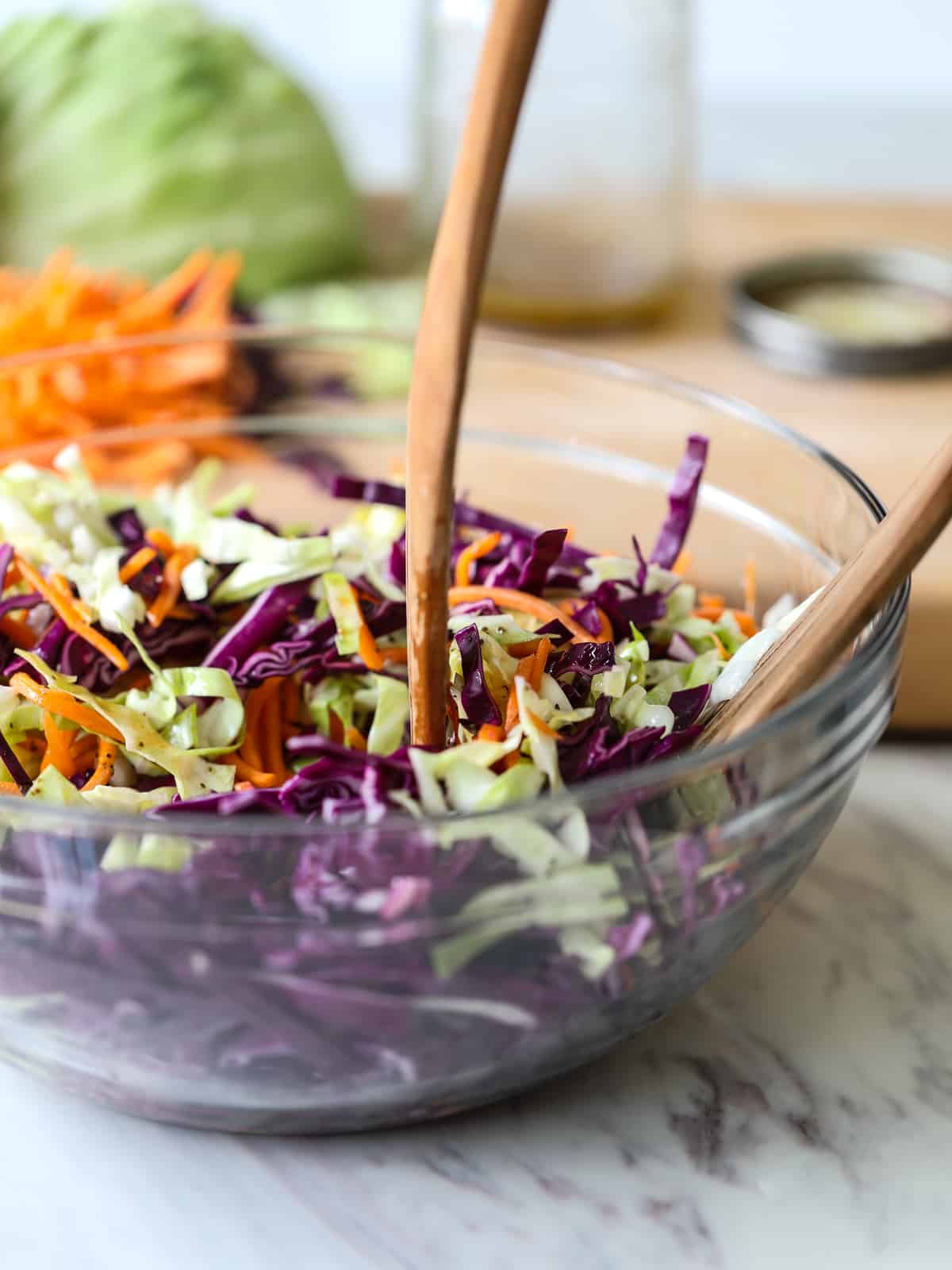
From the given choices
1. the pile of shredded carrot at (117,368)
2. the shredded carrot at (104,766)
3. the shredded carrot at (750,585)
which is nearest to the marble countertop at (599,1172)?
the shredded carrot at (104,766)

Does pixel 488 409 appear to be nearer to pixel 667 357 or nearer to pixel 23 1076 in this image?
pixel 667 357

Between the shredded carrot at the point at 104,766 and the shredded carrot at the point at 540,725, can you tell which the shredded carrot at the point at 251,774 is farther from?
the shredded carrot at the point at 540,725

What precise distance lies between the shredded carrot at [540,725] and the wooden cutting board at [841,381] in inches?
16.7

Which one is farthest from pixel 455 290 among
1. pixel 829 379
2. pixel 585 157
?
pixel 585 157

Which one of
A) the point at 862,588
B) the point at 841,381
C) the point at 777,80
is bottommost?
the point at 841,381

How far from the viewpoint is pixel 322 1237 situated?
0.84 meters

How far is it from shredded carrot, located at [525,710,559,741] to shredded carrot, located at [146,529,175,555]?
0.38m

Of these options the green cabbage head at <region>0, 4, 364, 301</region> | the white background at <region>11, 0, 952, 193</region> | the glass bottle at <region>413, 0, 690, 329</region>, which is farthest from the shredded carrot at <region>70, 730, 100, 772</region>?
the white background at <region>11, 0, 952, 193</region>

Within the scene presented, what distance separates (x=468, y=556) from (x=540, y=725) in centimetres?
25

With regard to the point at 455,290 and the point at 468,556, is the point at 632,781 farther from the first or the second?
the point at 468,556

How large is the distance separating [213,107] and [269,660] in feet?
4.98

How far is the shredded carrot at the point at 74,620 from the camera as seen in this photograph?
1.01m

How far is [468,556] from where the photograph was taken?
1.08 m

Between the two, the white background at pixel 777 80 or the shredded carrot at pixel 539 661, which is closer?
the shredded carrot at pixel 539 661
